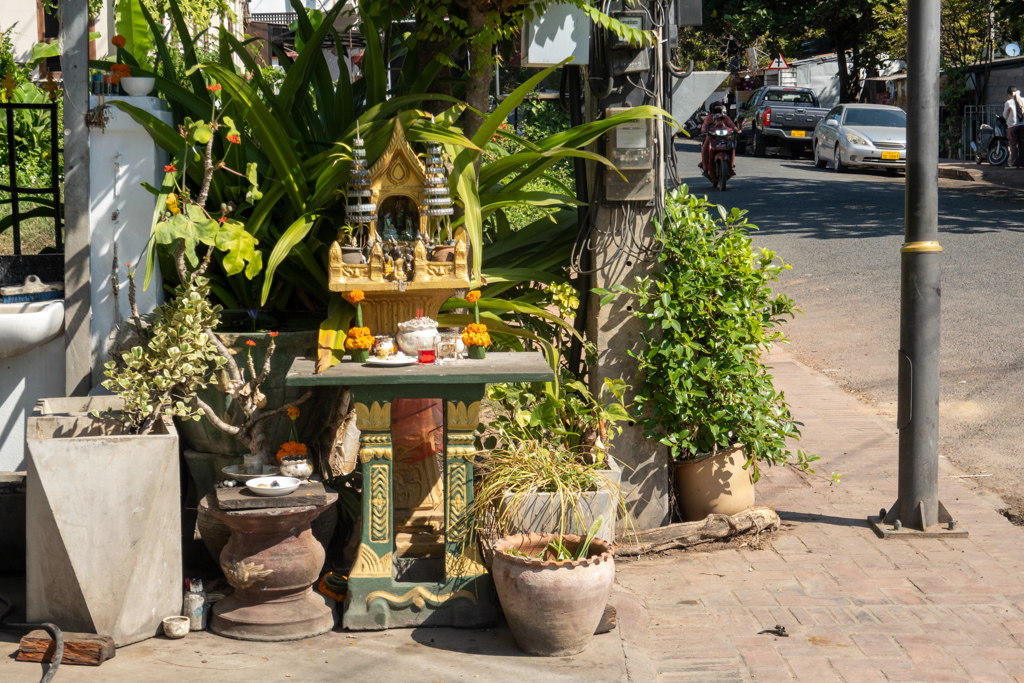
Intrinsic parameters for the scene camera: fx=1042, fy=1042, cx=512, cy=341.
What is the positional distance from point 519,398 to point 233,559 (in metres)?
1.51

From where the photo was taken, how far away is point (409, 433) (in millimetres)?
4840

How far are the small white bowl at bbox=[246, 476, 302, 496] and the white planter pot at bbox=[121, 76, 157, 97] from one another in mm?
1907

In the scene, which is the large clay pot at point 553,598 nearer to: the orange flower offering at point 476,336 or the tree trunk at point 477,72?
the orange flower offering at point 476,336

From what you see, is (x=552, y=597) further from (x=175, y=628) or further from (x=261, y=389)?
(x=261, y=389)

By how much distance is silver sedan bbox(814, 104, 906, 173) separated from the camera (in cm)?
2017

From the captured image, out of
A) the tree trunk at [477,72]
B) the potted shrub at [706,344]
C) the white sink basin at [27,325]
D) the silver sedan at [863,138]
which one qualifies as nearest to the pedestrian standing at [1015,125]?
the silver sedan at [863,138]

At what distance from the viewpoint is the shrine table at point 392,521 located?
4.17m

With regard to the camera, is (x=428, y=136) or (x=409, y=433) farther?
(x=409, y=433)

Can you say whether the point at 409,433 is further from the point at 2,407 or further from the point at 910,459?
the point at 910,459

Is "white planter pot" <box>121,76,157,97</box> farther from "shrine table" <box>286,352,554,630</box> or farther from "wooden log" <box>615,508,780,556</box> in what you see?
"wooden log" <box>615,508,780,556</box>

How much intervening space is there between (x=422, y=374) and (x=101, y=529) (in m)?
1.34

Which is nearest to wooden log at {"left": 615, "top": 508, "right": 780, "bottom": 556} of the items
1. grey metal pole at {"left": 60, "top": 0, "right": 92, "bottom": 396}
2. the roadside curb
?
grey metal pole at {"left": 60, "top": 0, "right": 92, "bottom": 396}

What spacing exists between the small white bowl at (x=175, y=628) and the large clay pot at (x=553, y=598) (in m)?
1.24

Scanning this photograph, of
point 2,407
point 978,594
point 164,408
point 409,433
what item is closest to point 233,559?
point 164,408
